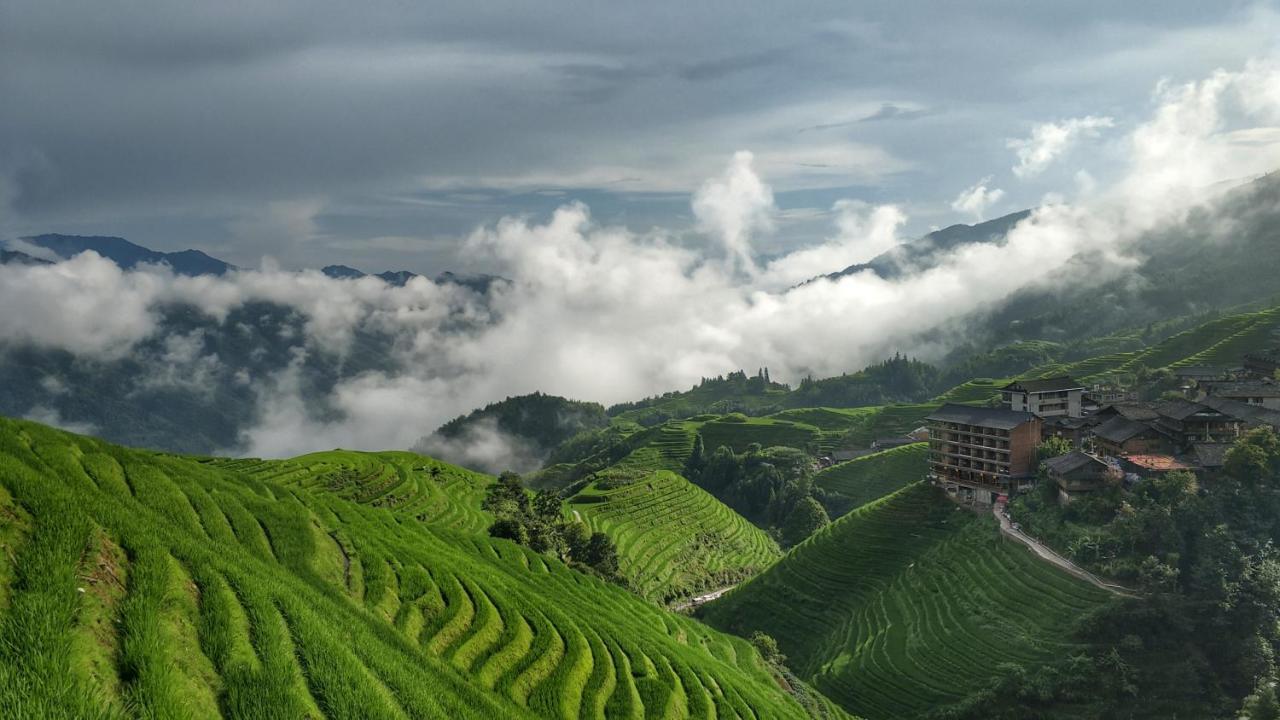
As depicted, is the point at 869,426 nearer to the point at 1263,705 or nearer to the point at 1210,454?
the point at 1210,454

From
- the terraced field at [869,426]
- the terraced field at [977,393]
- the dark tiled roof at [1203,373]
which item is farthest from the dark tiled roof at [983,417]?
the terraced field at [869,426]

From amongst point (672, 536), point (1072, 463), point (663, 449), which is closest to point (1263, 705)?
point (1072, 463)

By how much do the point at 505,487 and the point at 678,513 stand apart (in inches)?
1560

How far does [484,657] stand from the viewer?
62.2 feet

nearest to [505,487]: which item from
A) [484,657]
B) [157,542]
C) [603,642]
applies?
[603,642]

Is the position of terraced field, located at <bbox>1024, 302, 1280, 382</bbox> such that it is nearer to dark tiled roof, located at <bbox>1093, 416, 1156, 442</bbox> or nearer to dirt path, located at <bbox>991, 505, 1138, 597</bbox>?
dark tiled roof, located at <bbox>1093, 416, 1156, 442</bbox>

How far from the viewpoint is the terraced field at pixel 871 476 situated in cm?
10094

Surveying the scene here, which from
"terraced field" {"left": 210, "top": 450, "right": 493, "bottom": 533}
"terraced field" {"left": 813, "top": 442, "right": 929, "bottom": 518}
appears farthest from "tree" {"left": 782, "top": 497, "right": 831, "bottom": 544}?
"terraced field" {"left": 210, "top": 450, "right": 493, "bottom": 533}

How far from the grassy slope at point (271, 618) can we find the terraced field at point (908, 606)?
706 inches

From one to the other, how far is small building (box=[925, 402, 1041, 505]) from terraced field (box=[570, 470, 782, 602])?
28.7m

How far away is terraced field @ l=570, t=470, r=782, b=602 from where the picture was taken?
252ft

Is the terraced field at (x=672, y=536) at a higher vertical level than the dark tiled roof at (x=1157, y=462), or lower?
lower

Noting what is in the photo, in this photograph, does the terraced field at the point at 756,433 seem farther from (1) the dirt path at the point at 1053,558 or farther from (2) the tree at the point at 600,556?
(2) the tree at the point at 600,556

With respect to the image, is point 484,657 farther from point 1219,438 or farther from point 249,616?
point 1219,438
